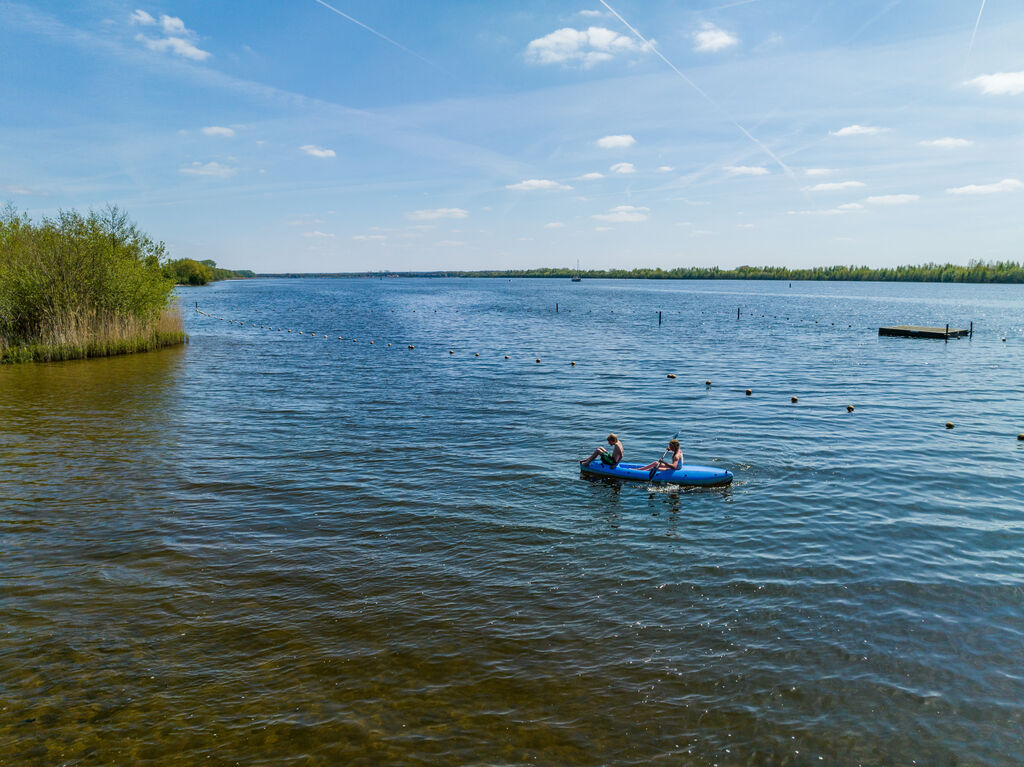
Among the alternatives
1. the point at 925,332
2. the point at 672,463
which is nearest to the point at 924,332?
the point at 925,332

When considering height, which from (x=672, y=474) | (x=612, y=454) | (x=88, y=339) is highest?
(x=88, y=339)

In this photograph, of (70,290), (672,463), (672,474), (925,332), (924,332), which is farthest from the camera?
(924,332)

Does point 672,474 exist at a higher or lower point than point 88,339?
lower

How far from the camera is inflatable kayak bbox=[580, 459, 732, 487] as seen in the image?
20797 mm

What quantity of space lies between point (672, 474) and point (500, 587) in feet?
29.9

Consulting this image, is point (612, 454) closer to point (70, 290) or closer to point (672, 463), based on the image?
point (672, 463)

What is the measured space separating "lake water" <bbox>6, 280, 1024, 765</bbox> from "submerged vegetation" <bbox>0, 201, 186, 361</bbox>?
14.5 m

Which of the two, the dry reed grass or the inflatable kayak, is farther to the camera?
the dry reed grass

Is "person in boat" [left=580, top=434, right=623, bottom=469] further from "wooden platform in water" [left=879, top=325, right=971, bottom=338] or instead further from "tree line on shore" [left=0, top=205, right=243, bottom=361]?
"wooden platform in water" [left=879, top=325, right=971, bottom=338]

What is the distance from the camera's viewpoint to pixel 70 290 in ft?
146

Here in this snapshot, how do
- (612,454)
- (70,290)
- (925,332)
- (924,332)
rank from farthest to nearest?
(924,332) < (925,332) < (70,290) < (612,454)

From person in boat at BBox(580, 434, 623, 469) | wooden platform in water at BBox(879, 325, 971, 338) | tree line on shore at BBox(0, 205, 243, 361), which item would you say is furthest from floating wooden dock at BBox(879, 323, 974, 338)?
tree line on shore at BBox(0, 205, 243, 361)

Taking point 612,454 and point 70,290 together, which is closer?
point 612,454

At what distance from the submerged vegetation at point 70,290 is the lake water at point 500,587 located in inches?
571
